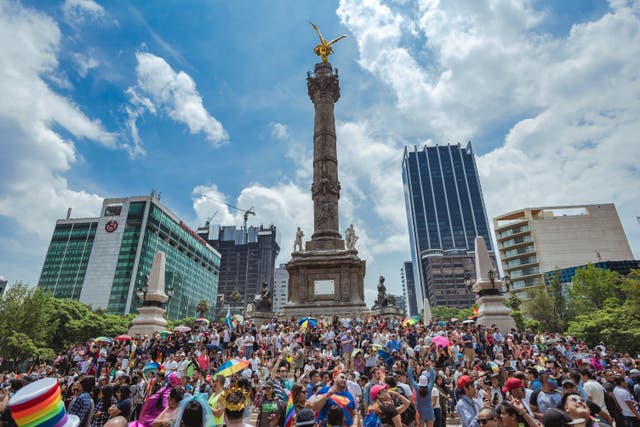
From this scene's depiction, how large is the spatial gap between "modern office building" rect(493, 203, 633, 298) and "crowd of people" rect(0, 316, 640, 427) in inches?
2400

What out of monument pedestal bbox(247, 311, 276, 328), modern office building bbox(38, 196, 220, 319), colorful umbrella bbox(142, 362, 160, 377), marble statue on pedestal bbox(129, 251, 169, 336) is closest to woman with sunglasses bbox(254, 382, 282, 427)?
colorful umbrella bbox(142, 362, 160, 377)

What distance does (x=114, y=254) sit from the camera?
84062 mm

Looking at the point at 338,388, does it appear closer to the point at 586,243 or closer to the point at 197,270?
the point at 586,243

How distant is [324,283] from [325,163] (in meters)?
12.0

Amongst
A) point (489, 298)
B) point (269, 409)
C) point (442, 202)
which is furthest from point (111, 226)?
point (442, 202)

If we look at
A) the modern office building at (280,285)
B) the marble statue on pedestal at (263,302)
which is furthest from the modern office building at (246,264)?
the marble statue on pedestal at (263,302)

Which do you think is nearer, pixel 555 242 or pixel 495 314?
pixel 495 314

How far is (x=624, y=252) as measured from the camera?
238 feet

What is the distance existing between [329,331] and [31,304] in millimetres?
33482

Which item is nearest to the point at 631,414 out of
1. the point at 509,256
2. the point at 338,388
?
the point at 338,388

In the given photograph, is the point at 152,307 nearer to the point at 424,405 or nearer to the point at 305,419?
the point at 424,405

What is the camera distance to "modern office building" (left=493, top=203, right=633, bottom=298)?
70125 millimetres

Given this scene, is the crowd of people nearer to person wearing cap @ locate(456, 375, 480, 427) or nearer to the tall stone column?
person wearing cap @ locate(456, 375, 480, 427)

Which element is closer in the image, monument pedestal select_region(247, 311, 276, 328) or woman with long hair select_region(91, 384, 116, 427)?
woman with long hair select_region(91, 384, 116, 427)
